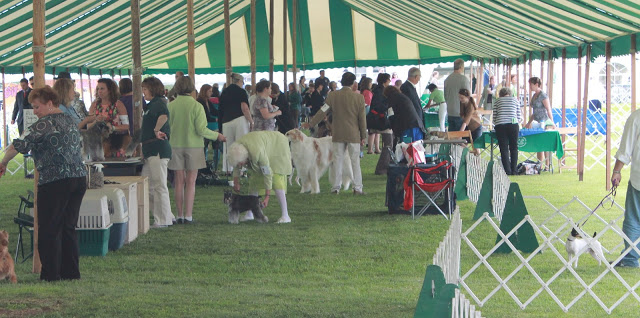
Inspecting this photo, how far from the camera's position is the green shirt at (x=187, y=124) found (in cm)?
962

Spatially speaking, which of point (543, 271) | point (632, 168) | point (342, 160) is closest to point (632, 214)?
point (632, 168)

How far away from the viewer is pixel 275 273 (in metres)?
7.30

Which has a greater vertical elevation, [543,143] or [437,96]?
[437,96]

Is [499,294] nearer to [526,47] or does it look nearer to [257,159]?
[257,159]

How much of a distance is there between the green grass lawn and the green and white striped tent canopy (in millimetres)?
2683

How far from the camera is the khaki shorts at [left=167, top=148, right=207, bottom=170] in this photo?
9703mm

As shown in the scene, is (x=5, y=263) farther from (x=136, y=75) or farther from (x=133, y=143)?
(x=136, y=75)

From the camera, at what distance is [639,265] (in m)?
7.59

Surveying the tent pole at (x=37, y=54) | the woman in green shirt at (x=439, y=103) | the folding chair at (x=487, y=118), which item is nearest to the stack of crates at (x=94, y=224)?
the tent pole at (x=37, y=54)

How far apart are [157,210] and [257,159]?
127 cm

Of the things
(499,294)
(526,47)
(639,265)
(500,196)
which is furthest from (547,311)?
(526,47)

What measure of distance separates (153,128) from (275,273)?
2613 mm

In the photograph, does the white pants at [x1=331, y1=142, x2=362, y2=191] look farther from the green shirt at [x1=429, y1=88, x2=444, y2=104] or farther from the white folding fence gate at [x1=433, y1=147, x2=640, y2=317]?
the green shirt at [x1=429, y1=88, x2=444, y2=104]

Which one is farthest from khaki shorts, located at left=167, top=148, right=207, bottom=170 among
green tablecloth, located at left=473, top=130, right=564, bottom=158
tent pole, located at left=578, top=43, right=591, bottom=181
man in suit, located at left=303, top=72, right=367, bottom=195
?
green tablecloth, located at left=473, top=130, right=564, bottom=158
